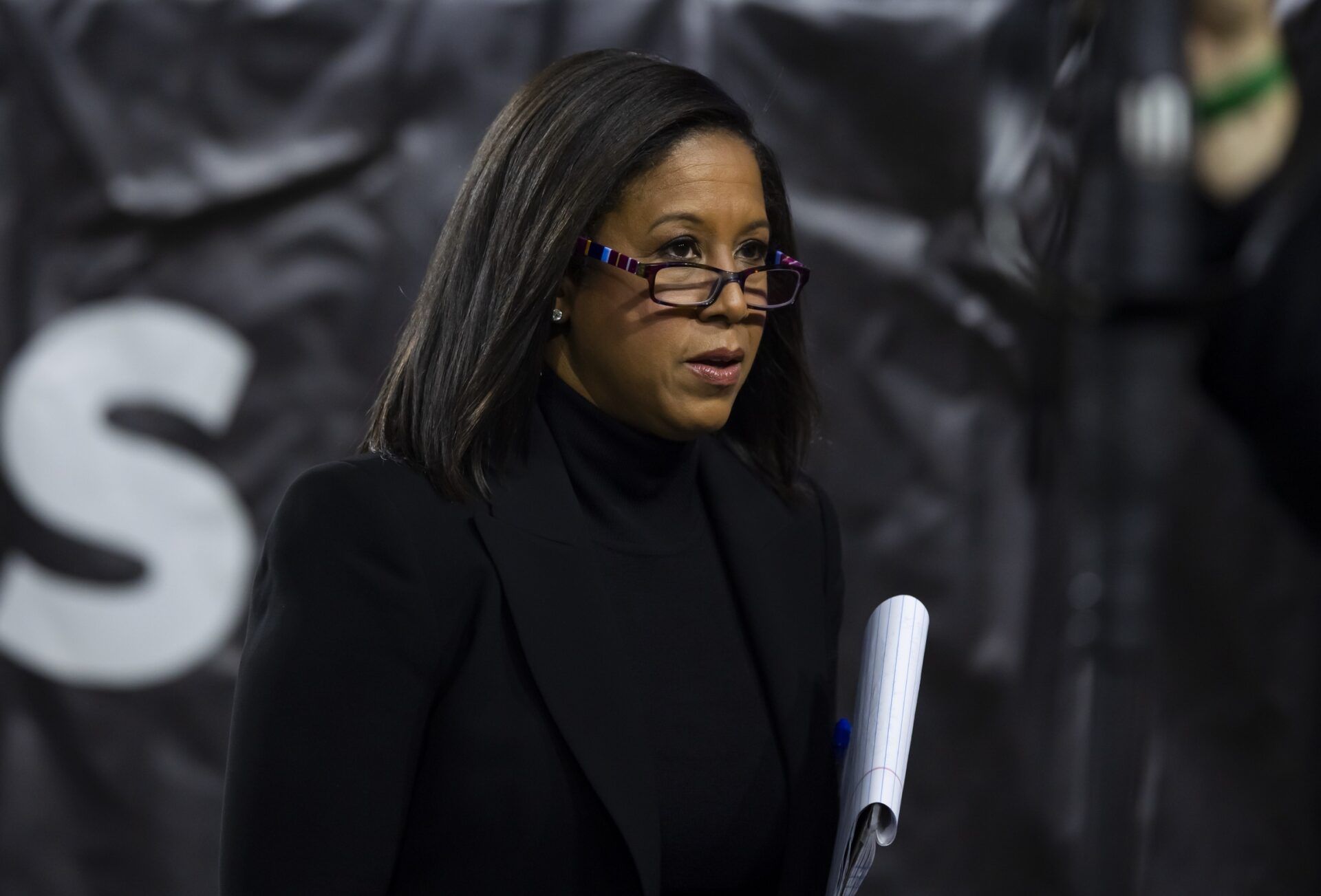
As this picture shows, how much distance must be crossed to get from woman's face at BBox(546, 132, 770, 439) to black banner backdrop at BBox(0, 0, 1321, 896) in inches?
60.3

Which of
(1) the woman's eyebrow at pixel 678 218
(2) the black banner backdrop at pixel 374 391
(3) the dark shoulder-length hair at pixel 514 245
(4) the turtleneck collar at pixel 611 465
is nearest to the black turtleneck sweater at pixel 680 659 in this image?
(4) the turtleneck collar at pixel 611 465

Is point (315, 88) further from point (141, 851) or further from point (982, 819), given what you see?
point (982, 819)

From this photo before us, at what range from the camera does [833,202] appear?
3320 millimetres

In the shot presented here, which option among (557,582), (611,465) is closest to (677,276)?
(611,465)

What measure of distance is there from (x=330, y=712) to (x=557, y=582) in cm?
29

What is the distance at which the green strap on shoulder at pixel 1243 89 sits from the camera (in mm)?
945

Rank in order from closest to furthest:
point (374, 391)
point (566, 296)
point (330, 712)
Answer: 1. point (330, 712)
2. point (566, 296)
3. point (374, 391)

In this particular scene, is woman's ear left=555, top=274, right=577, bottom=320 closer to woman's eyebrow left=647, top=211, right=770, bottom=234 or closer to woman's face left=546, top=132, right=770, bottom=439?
woman's face left=546, top=132, right=770, bottom=439

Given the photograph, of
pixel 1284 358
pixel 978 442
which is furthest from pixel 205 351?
pixel 1284 358

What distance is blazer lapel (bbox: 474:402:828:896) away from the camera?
5.43 feet

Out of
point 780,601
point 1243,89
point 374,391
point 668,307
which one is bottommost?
point 1243,89

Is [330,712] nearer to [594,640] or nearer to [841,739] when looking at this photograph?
[594,640]

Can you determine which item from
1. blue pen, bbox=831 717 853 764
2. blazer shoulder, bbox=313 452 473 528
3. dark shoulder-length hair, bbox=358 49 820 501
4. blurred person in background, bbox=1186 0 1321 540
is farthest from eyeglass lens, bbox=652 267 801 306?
blurred person in background, bbox=1186 0 1321 540

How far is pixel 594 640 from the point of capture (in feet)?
5.60
